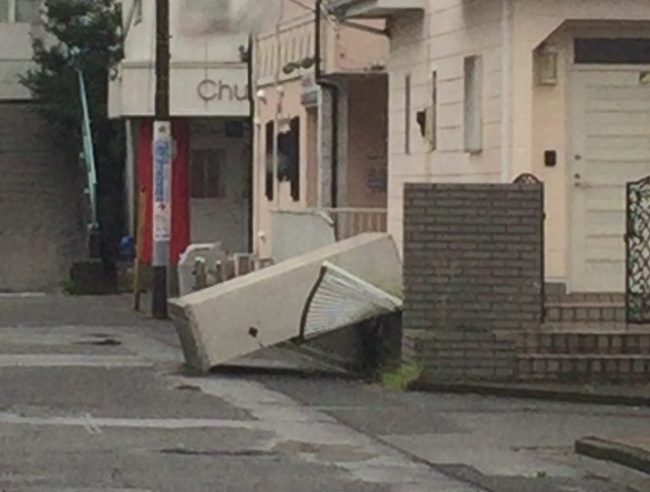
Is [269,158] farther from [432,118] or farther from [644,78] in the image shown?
[644,78]

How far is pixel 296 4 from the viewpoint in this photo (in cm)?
3334

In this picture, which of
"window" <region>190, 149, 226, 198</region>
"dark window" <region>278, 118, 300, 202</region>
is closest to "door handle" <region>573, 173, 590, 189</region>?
"dark window" <region>278, 118, 300, 202</region>

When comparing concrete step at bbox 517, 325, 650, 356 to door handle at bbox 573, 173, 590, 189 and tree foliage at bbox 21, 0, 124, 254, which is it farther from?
tree foliage at bbox 21, 0, 124, 254

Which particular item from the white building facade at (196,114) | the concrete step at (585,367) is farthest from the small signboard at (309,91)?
the concrete step at (585,367)

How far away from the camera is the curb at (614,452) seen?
13.9 m

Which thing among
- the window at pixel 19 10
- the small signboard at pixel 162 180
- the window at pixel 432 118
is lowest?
the small signboard at pixel 162 180

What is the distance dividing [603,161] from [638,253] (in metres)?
2.06

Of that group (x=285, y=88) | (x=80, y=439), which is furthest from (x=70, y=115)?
(x=80, y=439)

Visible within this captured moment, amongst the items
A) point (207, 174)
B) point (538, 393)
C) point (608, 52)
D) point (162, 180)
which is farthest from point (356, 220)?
point (207, 174)

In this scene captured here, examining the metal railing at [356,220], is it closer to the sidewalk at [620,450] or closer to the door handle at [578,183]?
the door handle at [578,183]

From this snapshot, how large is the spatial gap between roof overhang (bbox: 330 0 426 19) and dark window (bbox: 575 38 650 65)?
11.3ft

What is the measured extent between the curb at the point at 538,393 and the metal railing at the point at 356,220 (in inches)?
328

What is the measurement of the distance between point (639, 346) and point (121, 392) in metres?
4.74

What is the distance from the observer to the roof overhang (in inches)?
977
